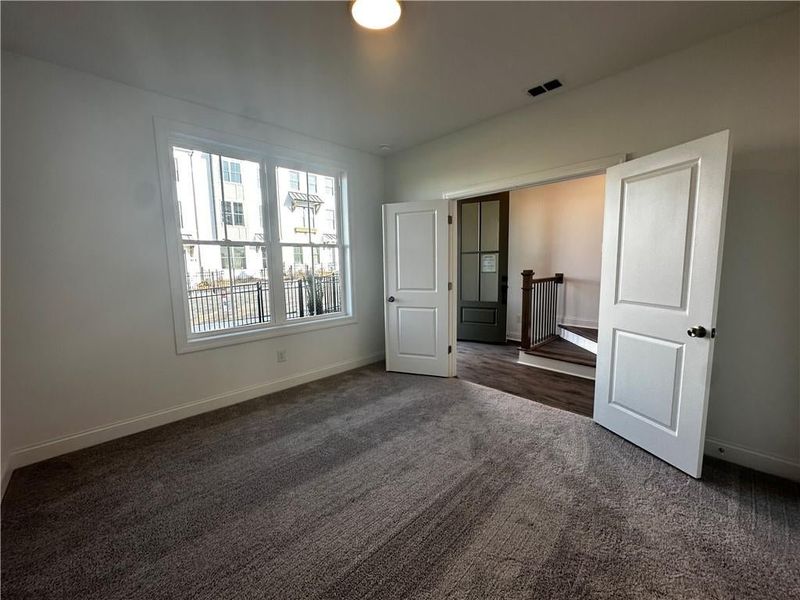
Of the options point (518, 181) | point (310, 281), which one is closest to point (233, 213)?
point (310, 281)

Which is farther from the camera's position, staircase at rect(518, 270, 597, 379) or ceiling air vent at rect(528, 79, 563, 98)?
staircase at rect(518, 270, 597, 379)

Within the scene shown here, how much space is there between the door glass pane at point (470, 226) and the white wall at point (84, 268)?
11.7 feet

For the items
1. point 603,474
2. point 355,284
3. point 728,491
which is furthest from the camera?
point 355,284

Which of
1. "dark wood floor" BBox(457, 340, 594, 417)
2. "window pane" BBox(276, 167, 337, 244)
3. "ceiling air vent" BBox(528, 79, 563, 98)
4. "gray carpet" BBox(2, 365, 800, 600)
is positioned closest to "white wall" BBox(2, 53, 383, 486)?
"gray carpet" BBox(2, 365, 800, 600)

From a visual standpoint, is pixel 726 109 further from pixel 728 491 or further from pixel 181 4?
pixel 181 4

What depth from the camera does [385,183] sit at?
14.4 feet

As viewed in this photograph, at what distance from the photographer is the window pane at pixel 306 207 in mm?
3549

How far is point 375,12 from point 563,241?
440cm

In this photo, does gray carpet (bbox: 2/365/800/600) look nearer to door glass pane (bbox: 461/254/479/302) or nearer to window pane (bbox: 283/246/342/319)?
window pane (bbox: 283/246/342/319)

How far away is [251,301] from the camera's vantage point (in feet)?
11.0

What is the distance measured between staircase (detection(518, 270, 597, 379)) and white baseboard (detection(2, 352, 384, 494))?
263 cm

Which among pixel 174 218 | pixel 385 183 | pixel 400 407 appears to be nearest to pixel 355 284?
pixel 385 183

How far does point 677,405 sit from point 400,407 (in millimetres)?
1979

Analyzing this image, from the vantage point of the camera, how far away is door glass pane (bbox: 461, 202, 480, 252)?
215 inches
